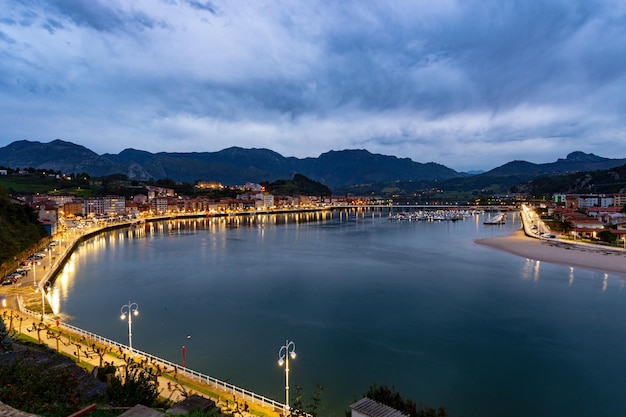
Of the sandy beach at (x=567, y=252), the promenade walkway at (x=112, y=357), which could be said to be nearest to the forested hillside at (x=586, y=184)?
the sandy beach at (x=567, y=252)

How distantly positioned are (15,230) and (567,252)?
3531 centimetres

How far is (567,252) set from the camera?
26.7m

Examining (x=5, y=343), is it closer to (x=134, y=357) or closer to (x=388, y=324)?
(x=134, y=357)

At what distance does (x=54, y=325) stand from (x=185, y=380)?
5.51 metres

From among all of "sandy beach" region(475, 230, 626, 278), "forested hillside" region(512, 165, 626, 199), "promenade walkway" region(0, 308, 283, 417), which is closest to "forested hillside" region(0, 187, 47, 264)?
"promenade walkway" region(0, 308, 283, 417)

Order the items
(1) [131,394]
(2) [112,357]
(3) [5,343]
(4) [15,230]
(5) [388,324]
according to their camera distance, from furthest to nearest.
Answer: (4) [15,230]
(5) [388,324]
(2) [112,357]
(3) [5,343]
(1) [131,394]

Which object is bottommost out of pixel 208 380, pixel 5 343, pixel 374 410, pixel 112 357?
pixel 208 380

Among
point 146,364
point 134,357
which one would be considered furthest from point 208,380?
point 134,357

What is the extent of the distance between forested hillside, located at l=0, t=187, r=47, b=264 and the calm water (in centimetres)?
287

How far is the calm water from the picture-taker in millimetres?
8828

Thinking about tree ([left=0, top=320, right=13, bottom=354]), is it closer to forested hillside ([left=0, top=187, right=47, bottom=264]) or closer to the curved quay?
the curved quay

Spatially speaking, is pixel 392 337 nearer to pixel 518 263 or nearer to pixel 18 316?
pixel 18 316

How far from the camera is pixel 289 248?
31.6 meters

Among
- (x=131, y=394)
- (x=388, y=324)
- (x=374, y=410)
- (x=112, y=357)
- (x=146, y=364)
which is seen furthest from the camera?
(x=388, y=324)
